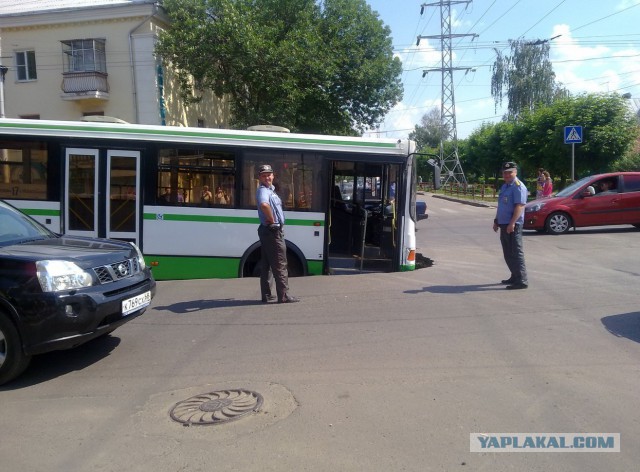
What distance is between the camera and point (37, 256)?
514 cm

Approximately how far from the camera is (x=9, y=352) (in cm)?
504

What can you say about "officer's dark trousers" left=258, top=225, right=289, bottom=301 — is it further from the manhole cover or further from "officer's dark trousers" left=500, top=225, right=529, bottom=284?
"officer's dark trousers" left=500, top=225, right=529, bottom=284

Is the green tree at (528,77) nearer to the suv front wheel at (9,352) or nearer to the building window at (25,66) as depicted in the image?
the building window at (25,66)

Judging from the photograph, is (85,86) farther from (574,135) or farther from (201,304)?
(201,304)

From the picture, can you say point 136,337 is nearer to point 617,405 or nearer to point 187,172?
point 187,172

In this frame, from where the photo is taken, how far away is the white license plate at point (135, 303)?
5.57 m

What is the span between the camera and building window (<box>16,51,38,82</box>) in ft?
90.6

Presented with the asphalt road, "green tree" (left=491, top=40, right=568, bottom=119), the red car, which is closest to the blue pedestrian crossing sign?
the red car

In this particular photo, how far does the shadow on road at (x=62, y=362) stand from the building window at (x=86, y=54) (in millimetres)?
22937

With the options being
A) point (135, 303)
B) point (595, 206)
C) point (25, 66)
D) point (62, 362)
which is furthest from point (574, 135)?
point (25, 66)

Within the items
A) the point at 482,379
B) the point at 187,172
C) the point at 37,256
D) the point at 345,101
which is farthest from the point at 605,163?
the point at 37,256

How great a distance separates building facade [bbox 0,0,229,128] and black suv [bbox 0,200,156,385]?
863 inches

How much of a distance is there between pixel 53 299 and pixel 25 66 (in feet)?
88.7

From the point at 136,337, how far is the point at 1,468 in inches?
114
